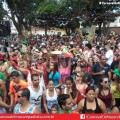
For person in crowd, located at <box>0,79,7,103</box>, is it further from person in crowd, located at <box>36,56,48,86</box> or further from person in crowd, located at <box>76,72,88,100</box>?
person in crowd, located at <box>76,72,88,100</box>

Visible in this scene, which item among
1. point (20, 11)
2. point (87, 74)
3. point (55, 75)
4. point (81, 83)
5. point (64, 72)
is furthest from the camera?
point (20, 11)

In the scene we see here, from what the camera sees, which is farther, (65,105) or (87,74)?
(87,74)

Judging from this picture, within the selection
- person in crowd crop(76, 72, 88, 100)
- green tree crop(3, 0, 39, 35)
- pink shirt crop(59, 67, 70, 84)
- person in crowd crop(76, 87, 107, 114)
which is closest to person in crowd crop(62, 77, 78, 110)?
person in crowd crop(76, 72, 88, 100)

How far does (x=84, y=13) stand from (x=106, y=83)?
38.8 meters

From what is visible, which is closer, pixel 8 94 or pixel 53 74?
pixel 8 94

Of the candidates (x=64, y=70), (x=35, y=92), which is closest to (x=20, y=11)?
(x=64, y=70)

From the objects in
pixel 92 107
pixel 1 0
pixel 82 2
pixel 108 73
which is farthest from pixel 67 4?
pixel 92 107

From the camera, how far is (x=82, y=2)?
1656 inches

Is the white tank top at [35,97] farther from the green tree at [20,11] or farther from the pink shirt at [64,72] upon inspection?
the green tree at [20,11]

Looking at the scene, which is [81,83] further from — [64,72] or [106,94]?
[64,72]

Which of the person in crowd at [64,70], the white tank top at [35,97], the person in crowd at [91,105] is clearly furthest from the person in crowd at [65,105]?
the person in crowd at [64,70]

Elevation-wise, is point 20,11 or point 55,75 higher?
point 20,11

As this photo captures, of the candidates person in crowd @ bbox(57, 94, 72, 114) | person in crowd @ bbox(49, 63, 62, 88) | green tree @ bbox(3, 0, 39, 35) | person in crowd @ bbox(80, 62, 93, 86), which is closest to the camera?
person in crowd @ bbox(57, 94, 72, 114)

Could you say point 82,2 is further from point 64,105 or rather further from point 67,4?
point 64,105
